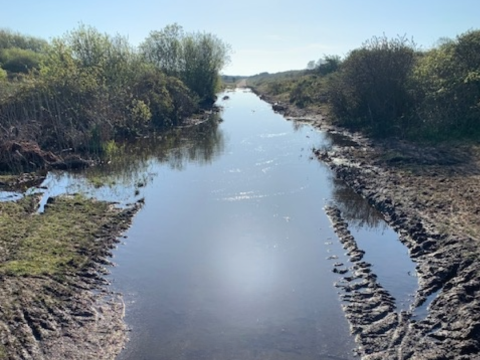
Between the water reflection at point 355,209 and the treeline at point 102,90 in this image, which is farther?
the treeline at point 102,90

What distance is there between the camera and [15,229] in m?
14.1

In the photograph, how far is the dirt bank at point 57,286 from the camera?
29.8 ft

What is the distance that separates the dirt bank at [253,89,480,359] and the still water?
0.51 m

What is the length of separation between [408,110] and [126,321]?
Answer: 26.4 metres

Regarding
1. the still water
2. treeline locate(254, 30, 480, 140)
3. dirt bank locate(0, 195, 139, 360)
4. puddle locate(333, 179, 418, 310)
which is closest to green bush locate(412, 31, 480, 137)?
treeline locate(254, 30, 480, 140)

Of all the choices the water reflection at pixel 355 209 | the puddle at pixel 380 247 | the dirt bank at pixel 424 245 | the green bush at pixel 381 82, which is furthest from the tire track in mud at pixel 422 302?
the green bush at pixel 381 82

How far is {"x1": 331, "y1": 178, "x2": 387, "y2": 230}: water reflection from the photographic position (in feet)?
54.4

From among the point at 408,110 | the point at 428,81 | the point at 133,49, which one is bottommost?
the point at 408,110

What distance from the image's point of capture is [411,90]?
29906 millimetres

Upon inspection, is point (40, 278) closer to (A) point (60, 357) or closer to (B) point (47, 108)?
(A) point (60, 357)

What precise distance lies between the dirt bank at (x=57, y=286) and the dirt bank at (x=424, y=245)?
19.9ft

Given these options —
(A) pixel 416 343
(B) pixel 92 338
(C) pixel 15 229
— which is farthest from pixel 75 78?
(A) pixel 416 343

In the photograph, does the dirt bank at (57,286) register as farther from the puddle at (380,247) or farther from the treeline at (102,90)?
the treeline at (102,90)

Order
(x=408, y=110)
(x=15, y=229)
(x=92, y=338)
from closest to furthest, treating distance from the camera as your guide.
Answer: (x=92, y=338) < (x=15, y=229) < (x=408, y=110)
